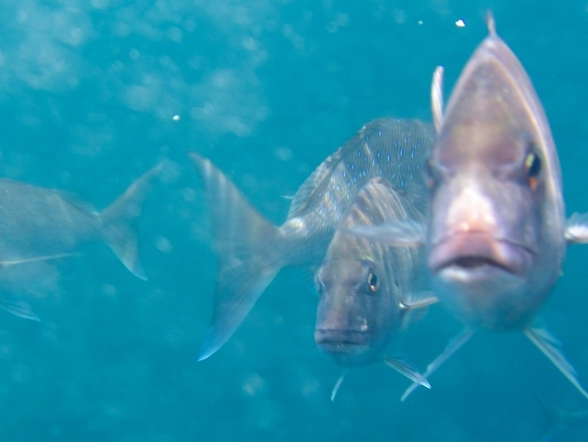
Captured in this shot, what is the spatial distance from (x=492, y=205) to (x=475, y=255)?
0.55 ft

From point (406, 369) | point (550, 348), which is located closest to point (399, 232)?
point (550, 348)

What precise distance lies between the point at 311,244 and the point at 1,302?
10.5ft

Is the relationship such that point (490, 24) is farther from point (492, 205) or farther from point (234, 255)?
point (234, 255)

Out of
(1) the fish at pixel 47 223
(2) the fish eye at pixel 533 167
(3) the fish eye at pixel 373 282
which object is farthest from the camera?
(1) the fish at pixel 47 223

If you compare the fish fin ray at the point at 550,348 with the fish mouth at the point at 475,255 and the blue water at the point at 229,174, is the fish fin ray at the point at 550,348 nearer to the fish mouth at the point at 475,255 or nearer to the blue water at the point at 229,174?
the fish mouth at the point at 475,255

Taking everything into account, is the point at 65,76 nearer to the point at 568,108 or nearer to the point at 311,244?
the point at 311,244

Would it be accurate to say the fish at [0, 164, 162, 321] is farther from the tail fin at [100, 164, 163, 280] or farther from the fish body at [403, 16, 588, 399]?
the fish body at [403, 16, 588, 399]

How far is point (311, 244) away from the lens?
3.57 m

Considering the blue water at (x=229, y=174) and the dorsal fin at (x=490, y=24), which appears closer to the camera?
the dorsal fin at (x=490, y=24)

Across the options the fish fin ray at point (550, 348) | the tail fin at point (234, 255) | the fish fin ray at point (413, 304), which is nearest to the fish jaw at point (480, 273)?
the fish fin ray at point (550, 348)

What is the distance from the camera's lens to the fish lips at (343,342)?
2729mm

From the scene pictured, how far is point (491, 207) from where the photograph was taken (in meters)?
1.46

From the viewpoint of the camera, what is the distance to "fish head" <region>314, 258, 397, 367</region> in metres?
2.74

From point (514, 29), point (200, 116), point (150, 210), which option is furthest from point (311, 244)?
point (514, 29)
